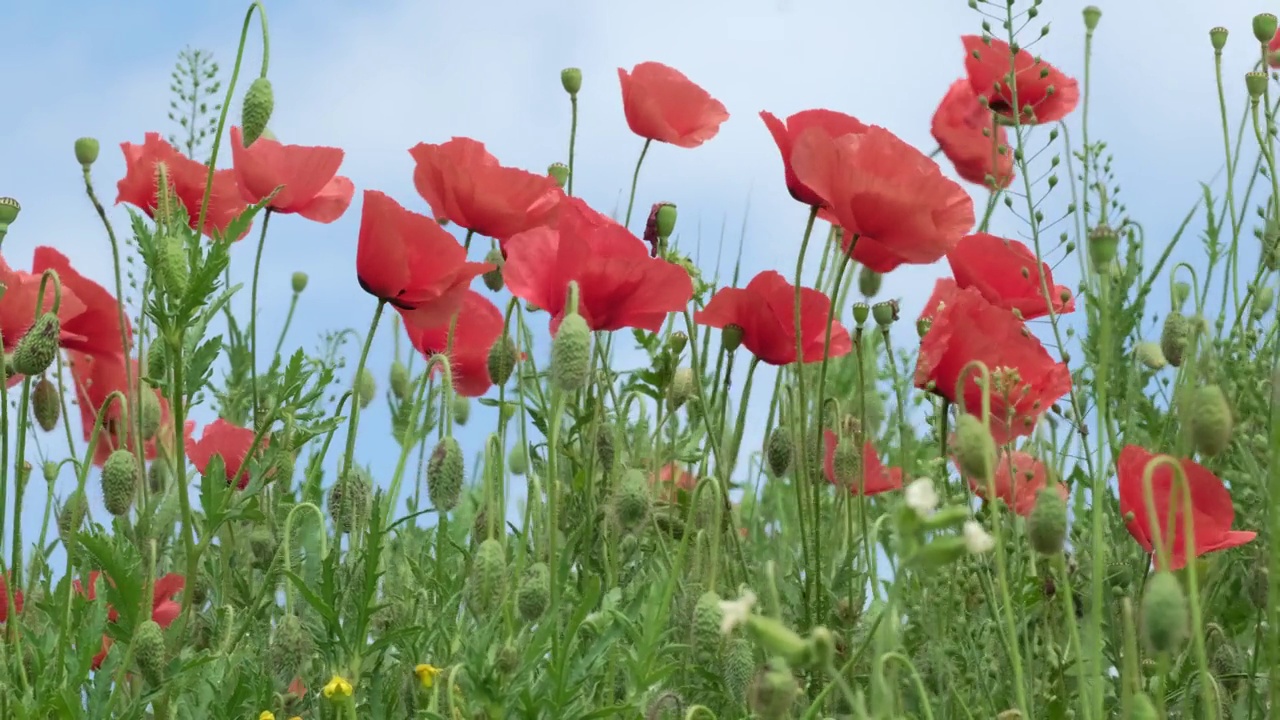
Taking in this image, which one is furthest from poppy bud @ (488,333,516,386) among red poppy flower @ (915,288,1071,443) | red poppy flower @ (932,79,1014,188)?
red poppy flower @ (932,79,1014,188)

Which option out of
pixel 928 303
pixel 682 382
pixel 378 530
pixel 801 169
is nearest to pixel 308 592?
pixel 378 530

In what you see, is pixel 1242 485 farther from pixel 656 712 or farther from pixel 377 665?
pixel 377 665

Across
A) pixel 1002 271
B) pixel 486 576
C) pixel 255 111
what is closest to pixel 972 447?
pixel 486 576

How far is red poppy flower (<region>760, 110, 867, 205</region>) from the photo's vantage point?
221 cm

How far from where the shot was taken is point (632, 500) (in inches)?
74.4

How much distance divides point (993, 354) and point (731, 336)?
0.37 metres

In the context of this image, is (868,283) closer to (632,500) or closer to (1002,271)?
(1002,271)

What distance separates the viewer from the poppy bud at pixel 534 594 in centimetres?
175

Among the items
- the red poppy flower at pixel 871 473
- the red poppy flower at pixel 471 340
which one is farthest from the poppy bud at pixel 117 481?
the red poppy flower at pixel 871 473

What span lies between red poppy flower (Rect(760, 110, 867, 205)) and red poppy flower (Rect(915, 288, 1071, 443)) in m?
0.26

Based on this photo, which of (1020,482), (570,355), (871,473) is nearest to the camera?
(570,355)

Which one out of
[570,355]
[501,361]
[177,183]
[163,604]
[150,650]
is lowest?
[150,650]

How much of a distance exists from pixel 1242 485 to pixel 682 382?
884mm

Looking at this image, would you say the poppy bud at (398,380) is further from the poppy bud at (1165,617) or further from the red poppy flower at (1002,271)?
the poppy bud at (1165,617)
